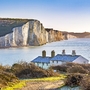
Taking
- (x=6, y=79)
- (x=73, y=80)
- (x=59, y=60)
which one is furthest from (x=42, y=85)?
(x=59, y=60)

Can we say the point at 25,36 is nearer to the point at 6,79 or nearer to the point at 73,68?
the point at 73,68

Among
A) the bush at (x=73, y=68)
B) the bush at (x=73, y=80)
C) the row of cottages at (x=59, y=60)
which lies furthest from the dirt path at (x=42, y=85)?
the row of cottages at (x=59, y=60)

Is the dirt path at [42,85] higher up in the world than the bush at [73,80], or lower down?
lower down

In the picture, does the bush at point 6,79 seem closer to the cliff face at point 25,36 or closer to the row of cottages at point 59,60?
the row of cottages at point 59,60

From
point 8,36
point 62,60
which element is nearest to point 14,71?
point 62,60

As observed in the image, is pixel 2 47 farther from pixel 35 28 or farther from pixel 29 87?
pixel 29 87

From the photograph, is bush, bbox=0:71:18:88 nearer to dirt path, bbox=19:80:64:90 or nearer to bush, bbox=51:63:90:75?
dirt path, bbox=19:80:64:90

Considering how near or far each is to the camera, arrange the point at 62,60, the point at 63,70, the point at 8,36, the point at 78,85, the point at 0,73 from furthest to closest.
A: the point at 8,36 < the point at 62,60 < the point at 63,70 < the point at 0,73 < the point at 78,85

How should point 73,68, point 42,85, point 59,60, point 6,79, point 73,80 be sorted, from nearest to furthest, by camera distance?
point 73,80, point 42,85, point 6,79, point 73,68, point 59,60

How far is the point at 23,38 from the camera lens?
17412 cm

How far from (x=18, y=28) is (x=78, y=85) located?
147 metres

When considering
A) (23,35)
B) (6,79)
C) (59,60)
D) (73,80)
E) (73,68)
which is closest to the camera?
(73,80)

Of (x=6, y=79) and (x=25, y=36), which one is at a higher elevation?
(x=25, y=36)

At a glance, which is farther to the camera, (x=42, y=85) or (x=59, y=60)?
(x=59, y=60)
